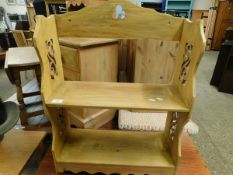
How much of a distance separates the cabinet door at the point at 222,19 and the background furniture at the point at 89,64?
4.32m

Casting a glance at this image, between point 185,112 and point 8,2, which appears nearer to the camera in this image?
point 185,112

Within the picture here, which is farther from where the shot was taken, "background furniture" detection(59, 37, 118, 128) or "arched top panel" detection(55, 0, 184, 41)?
"background furniture" detection(59, 37, 118, 128)

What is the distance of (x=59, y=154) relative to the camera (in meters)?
0.88

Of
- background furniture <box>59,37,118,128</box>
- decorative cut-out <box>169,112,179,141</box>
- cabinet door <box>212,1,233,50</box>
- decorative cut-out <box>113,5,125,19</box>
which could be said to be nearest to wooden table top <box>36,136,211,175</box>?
decorative cut-out <box>169,112,179,141</box>

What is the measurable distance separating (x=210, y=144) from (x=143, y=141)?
801mm

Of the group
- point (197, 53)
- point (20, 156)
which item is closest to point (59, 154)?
point (20, 156)

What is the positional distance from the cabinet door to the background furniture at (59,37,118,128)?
4.32m

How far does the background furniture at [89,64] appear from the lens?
118 cm

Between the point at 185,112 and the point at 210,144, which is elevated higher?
the point at 185,112

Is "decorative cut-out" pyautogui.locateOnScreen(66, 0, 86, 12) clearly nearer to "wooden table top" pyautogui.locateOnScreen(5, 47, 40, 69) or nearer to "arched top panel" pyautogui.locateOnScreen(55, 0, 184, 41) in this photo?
"wooden table top" pyautogui.locateOnScreen(5, 47, 40, 69)

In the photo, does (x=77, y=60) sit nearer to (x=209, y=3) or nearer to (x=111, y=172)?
(x=111, y=172)

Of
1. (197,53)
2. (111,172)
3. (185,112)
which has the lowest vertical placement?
(111,172)

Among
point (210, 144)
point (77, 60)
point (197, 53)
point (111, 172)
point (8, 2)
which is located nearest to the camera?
point (197, 53)

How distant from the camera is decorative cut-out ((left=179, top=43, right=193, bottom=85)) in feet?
2.44
